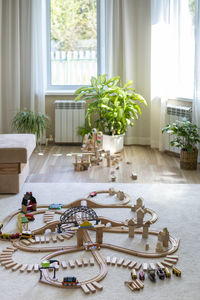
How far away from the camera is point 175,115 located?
607 centimetres

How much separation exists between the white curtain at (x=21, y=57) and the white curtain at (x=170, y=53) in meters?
1.61

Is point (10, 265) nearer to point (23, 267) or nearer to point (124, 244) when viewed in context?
point (23, 267)

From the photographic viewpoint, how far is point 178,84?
20.4 feet

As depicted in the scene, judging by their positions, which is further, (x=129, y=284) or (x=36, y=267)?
(x=36, y=267)

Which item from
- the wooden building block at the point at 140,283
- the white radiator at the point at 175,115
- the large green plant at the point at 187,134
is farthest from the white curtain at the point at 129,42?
the wooden building block at the point at 140,283

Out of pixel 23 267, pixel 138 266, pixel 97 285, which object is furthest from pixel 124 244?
pixel 23 267

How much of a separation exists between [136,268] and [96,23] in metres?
4.61

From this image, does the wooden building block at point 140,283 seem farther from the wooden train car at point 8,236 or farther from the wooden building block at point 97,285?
the wooden train car at point 8,236

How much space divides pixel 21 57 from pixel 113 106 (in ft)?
5.23

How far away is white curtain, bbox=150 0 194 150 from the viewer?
5.95 m

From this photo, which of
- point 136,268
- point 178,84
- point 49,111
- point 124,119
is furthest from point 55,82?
point 136,268

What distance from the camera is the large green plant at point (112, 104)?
19.9 feet

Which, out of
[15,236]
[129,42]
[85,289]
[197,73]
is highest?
[129,42]

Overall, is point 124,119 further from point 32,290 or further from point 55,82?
point 32,290
